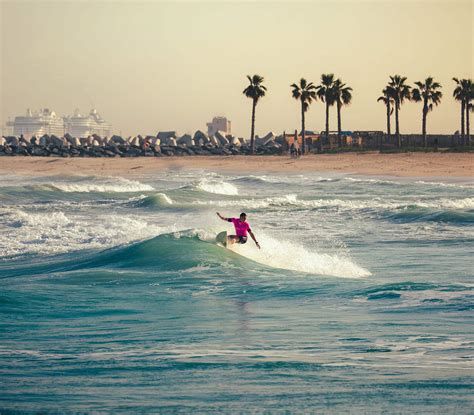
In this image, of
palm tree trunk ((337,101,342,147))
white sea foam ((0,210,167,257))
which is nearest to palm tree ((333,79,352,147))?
palm tree trunk ((337,101,342,147))

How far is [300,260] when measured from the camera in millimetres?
22016

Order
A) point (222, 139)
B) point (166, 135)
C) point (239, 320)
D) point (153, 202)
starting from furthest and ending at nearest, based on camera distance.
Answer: point (166, 135) → point (222, 139) → point (153, 202) → point (239, 320)

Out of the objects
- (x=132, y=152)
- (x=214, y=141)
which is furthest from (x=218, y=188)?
(x=214, y=141)

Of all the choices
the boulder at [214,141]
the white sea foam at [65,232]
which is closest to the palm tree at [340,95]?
the boulder at [214,141]

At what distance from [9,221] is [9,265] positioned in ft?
40.0

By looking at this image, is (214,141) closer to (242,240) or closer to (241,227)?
(241,227)

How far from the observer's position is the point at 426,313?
14453 mm

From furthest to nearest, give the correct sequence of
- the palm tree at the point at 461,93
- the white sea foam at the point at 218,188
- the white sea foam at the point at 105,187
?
the palm tree at the point at 461,93 → the white sea foam at the point at 105,187 → the white sea foam at the point at 218,188

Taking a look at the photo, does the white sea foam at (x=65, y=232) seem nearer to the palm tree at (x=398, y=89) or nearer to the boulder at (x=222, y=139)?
the palm tree at (x=398, y=89)

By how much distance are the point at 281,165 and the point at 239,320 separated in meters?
66.8

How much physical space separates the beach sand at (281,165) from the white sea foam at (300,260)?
41016 mm

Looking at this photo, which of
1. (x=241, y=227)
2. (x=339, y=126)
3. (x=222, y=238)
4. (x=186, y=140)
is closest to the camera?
(x=241, y=227)

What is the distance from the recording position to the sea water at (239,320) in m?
10.1

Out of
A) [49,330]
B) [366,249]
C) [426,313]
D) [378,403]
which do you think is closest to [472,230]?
[366,249]
